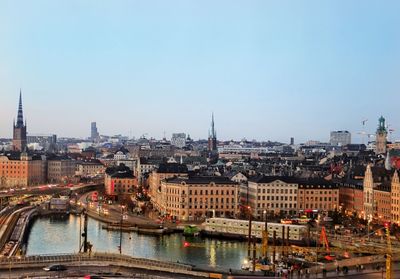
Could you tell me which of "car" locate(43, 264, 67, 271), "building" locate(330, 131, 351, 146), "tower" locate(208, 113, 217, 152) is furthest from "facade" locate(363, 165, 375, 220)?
"building" locate(330, 131, 351, 146)

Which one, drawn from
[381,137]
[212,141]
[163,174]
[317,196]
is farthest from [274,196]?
[212,141]

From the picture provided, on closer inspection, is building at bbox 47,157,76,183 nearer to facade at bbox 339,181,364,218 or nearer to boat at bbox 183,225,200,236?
facade at bbox 339,181,364,218

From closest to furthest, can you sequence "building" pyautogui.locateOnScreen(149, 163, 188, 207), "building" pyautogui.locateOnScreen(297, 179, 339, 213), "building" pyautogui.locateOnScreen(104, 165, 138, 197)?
"building" pyautogui.locateOnScreen(297, 179, 339, 213)
"building" pyautogui.locateOnScreen(149, 163, 188, 207)
"building" pyautogui.locateOnScreen(104, 165, 138, 197)

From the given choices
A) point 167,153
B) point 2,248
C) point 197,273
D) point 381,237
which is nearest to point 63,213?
point 2,248

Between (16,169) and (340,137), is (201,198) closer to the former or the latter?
(16,169)

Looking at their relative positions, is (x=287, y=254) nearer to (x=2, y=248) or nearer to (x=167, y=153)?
(x=2, y=248)

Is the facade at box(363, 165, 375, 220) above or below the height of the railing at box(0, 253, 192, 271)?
above

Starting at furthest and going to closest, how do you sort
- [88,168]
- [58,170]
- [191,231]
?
[88,168] < [58,170] < [191,231]
